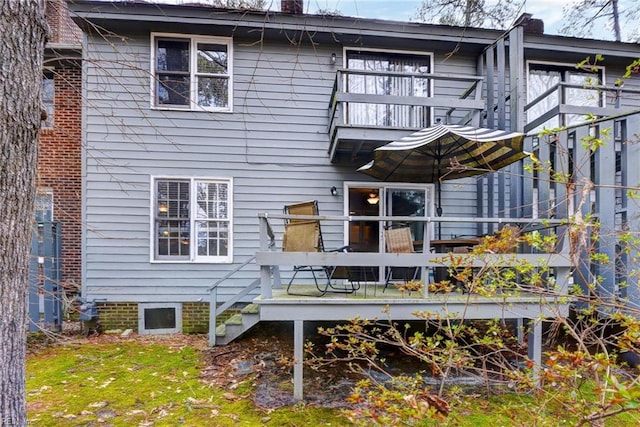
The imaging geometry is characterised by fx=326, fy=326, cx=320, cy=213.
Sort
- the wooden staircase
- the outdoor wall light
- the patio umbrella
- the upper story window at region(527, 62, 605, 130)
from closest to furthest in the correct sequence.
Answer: the patio umbrella, the wooden staircase, the outdoor wall light, the upper story window at region(527, 62, 605, 130)

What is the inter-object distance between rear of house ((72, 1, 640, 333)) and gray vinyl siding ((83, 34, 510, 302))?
24 millimetres

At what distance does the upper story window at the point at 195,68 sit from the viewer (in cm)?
632

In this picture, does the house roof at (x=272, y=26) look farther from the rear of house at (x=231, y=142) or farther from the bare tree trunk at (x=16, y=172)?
the bare tree trunk at (x=16, y=172)

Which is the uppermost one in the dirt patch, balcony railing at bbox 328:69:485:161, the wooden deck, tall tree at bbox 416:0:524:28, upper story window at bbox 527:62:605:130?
tall tree at bbox 416:0:524:28

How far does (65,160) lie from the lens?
7.04m

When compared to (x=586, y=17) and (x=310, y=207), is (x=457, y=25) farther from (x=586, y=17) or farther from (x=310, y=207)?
(x=586, y=17)

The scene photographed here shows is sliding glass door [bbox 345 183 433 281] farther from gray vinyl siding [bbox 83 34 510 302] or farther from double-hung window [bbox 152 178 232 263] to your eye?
double-hung window [bbox 152 178 232 263]

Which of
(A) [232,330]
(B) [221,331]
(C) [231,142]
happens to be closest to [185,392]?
(A) [232,330]

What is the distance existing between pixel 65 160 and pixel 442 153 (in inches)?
302

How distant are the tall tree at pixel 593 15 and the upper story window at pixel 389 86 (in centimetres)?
657

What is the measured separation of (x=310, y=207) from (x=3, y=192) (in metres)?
3.08

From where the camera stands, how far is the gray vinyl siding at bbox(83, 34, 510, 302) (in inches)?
241

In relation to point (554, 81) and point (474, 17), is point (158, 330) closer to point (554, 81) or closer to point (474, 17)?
point (474, 17)

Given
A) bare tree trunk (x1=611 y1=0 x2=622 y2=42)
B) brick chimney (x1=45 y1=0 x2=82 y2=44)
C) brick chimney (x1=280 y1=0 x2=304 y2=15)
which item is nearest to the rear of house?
brick chimney (x1=280 y1=0 x2=304 y2=15)
